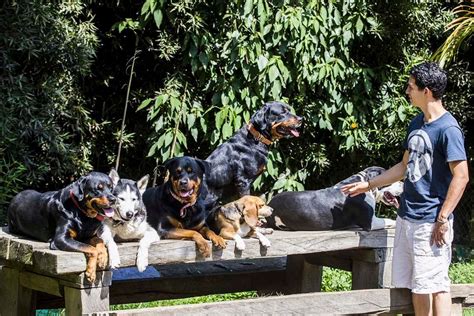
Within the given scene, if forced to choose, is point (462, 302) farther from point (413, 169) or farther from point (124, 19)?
point (124, 19)

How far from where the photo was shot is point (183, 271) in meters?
6.68

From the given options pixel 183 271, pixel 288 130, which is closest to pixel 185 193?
pixel 288 130

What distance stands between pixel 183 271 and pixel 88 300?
80.4 inches

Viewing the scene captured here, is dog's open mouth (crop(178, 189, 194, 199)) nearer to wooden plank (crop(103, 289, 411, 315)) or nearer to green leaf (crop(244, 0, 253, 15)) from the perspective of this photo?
wooden plank (crop(103, 289, 411, 315))

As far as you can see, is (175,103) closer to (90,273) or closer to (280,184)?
(280,184)

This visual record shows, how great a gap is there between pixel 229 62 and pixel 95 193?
3958 millimetres

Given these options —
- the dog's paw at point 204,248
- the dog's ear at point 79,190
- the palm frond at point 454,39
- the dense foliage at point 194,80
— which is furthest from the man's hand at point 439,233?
the palm frond at point 454,39

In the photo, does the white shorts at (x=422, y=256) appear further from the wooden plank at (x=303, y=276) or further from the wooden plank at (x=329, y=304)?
the wooden plank at (x=303, y=276)

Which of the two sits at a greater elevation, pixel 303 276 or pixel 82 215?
pixel 82 215

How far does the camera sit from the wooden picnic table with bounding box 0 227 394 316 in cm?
471

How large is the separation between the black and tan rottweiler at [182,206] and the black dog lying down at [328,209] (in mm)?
814

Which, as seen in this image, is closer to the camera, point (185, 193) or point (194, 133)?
point (185, 193)

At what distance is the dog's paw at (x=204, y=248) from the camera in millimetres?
4883

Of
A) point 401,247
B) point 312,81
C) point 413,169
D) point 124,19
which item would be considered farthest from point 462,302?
point 124,19
